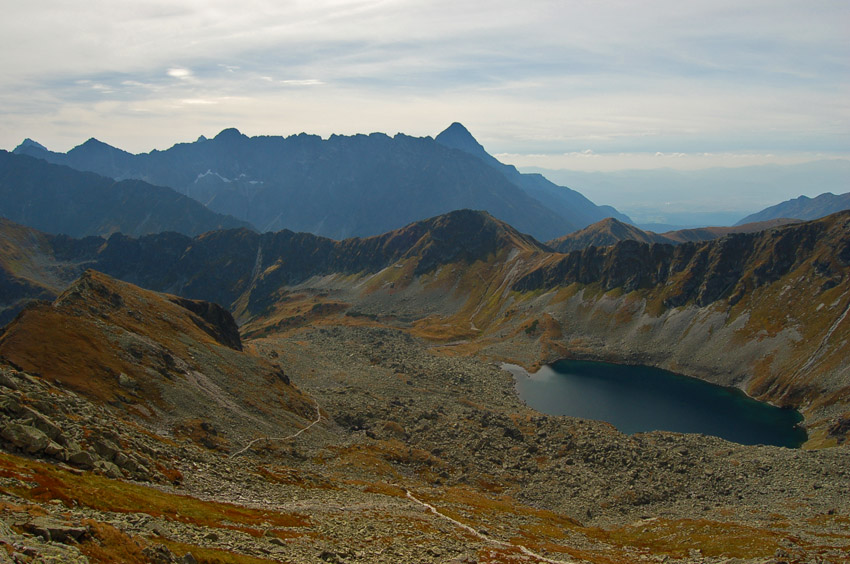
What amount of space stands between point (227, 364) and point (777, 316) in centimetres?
15723

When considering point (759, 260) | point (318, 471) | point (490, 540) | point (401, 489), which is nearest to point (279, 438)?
point (318, 471)

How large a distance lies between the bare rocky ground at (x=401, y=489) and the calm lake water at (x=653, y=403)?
25.6 meters

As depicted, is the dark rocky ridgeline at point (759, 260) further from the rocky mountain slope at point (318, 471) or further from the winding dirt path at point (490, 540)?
the winding dirt path at point (490, 540)

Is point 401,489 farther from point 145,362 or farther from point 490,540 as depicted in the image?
point 145,362

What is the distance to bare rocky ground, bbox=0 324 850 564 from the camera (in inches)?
1173

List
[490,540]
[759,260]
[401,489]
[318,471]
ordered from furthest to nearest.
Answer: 1. [759,260]
2. [318,471]
3. [401,489]
4. [490,540]

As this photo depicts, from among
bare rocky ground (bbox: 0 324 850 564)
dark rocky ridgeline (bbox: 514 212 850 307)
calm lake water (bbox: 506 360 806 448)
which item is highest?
dark rocky ridgeline (bbox: 514 212 850 307)

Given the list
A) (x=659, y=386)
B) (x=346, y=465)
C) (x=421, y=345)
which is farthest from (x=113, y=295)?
(x=659, y=386)

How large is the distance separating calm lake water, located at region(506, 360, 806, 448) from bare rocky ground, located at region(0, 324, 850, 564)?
25615mm

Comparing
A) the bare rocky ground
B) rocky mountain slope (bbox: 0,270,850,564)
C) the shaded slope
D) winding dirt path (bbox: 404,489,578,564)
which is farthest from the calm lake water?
winding dirt path (bbox: 404,489,578,564)

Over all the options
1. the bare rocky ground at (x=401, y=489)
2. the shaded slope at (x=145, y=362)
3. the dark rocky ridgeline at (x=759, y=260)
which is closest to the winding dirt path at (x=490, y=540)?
the bare rocky ground at (x=401, y=489)

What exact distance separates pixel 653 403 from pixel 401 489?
96.8m

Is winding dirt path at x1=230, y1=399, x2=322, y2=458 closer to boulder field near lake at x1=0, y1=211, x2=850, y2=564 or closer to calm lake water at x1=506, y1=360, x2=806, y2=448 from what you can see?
boulder field near lake at x1=0, y1=211, x2=850, y2=564

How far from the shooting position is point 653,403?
139 metres
